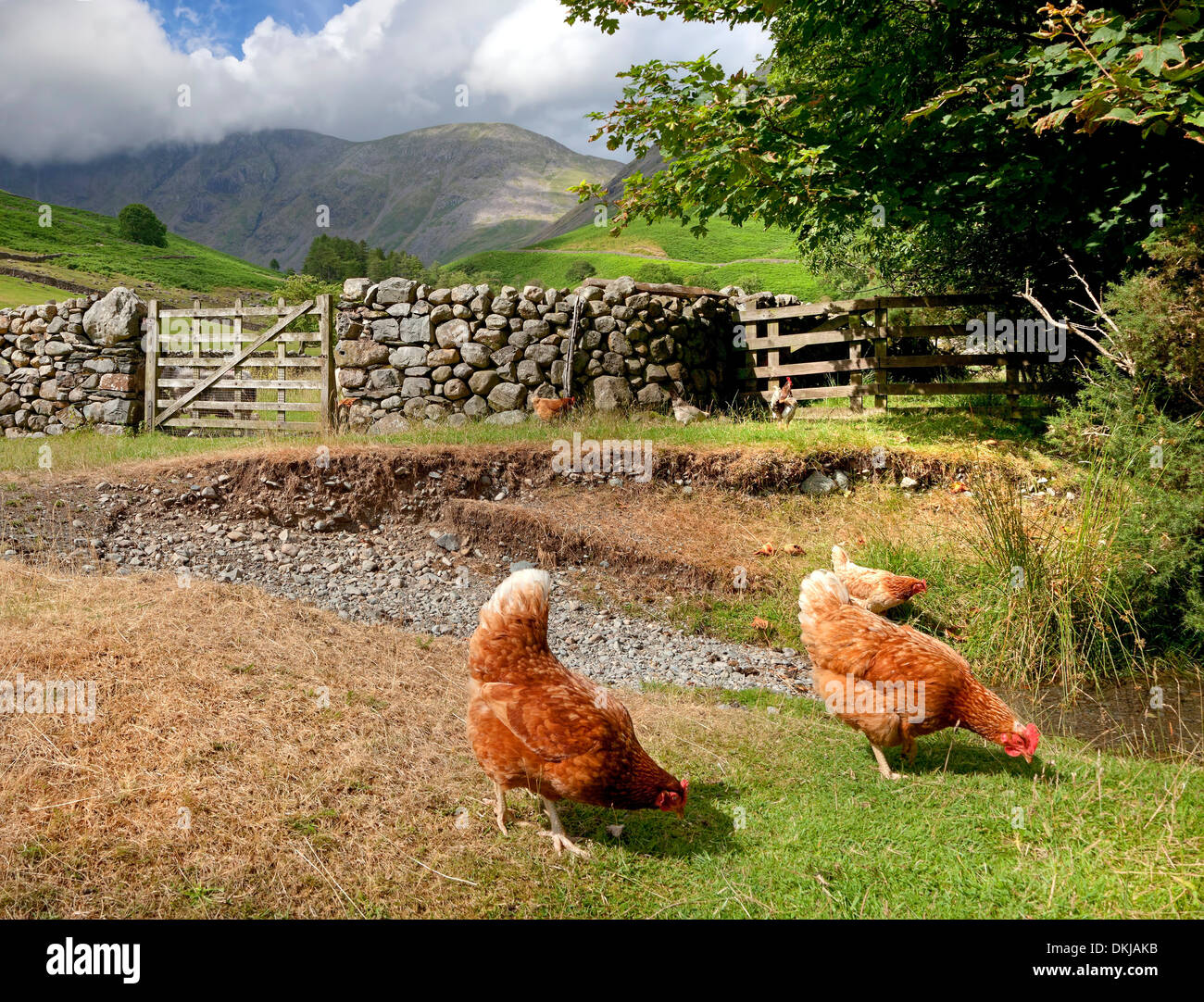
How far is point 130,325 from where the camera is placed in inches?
588

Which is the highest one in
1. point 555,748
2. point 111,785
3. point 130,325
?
point 130,325

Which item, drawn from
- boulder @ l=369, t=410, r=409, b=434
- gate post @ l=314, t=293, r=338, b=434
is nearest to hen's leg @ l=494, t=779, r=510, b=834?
boulder @ l=369, t=410, r=409, b=434

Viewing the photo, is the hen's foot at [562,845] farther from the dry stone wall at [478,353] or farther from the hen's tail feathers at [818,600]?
the dry stone wall at [478,353]

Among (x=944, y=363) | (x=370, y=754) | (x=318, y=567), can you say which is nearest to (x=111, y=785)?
(x=370, y=754)

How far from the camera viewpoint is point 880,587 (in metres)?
7.45

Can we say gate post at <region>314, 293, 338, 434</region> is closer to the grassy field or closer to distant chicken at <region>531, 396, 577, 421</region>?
distant chicken at <region>531, 396, 577, 421</region>

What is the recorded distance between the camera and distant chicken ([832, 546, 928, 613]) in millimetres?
7422

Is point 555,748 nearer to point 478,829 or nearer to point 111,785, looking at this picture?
point 478,829

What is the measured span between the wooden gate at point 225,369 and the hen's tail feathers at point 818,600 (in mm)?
11025

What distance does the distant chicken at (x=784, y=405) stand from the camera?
13.5 meters

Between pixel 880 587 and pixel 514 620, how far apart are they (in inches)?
198

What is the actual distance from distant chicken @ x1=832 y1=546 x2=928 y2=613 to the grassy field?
230 cm

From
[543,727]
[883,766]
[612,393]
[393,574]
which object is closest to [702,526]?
[393,574]
